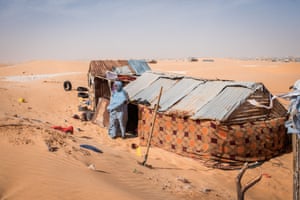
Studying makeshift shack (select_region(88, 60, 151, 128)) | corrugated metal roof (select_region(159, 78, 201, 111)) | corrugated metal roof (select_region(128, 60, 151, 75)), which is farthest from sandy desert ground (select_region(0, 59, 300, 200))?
corrugated metal roof (select_region(128, 60, 151, 75))

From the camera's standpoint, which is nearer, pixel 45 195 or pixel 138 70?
pixel 45 195

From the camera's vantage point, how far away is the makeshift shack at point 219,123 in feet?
24.4

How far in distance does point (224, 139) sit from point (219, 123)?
47 centimetres

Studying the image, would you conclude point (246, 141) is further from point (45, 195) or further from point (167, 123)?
point (45, 195)

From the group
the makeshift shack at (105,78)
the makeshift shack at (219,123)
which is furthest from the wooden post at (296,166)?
the makeshift shack at (105,78)

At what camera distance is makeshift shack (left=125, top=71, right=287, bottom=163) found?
7.43 m

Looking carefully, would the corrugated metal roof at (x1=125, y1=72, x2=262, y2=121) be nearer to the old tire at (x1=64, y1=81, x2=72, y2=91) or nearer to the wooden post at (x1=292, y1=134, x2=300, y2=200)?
the wooden post at (x1=292, y1=134, x2=300, y2=200)

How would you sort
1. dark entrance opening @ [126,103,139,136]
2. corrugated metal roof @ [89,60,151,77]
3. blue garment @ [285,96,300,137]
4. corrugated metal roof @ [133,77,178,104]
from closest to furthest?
blue garment @ [285,96,300,137] < corrugated metal roof @ [133,77,178,104] < dark entrance opening @ [126,103,139,136] < corrugated metal roof @ [89,60,151,77]

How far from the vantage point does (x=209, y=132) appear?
A: 750cm

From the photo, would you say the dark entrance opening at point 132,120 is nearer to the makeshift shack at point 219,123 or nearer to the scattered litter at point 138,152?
the makeshift shack at point 219,123

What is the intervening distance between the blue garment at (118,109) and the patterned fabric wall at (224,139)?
185cm

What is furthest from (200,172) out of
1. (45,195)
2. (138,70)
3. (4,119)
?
(138,70)

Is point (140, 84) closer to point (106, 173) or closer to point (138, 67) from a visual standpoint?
point (138, 67)

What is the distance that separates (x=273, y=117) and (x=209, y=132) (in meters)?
2.17
